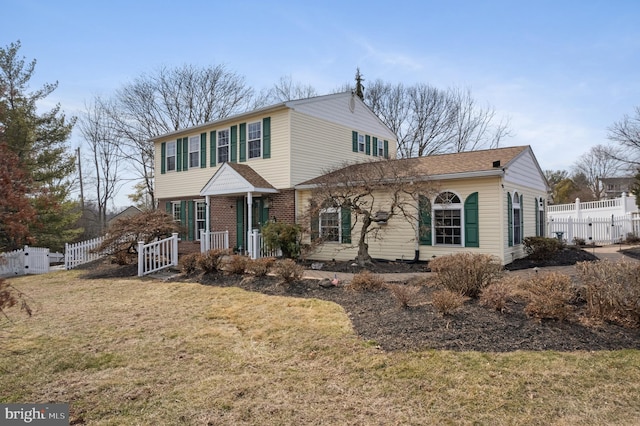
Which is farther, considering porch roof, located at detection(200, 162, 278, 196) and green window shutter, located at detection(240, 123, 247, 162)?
green window shutter, located at detection(240, 123, 247, 162)

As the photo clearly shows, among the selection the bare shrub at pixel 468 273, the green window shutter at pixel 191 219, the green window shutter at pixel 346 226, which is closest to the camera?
the bare shrub at pixel 468 273

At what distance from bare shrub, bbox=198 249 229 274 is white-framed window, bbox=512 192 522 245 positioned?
30.3 ft

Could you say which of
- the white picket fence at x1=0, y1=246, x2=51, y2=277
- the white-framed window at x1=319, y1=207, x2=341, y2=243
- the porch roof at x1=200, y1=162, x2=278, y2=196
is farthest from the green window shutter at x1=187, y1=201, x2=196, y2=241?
the white-framed window at x1=319, y1=207, x2=341, y2=243

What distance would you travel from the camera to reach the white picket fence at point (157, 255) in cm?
1220

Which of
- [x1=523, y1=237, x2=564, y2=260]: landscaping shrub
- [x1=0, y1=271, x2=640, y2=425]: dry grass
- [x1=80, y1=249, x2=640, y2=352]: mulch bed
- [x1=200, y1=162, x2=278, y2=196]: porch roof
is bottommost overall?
[x1=0, y1=271, x2=640, y2=425]: dry grass

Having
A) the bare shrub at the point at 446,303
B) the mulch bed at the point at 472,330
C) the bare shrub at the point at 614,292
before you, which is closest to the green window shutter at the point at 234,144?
the mulch bed at the point at 472,330

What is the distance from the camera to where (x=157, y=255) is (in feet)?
42.4

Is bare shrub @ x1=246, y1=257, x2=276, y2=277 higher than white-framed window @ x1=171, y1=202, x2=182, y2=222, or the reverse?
white-framed window @ x1=171, y1=202, x2=182, y2=222

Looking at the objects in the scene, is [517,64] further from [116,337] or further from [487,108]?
[487,108]

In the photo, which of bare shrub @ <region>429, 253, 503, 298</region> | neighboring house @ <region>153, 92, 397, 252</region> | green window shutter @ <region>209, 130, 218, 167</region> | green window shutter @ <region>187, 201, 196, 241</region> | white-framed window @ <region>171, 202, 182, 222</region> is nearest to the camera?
bare shrub @ <region>429, 253, 503, 298</region>

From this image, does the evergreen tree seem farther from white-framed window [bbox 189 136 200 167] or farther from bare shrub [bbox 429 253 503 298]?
bare shrub [bbox 429 253 503 298]

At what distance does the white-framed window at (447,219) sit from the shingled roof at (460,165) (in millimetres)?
757

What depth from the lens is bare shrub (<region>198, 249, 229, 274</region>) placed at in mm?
10586

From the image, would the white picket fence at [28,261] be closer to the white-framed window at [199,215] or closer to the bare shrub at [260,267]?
the white-framed window at [199,215]
